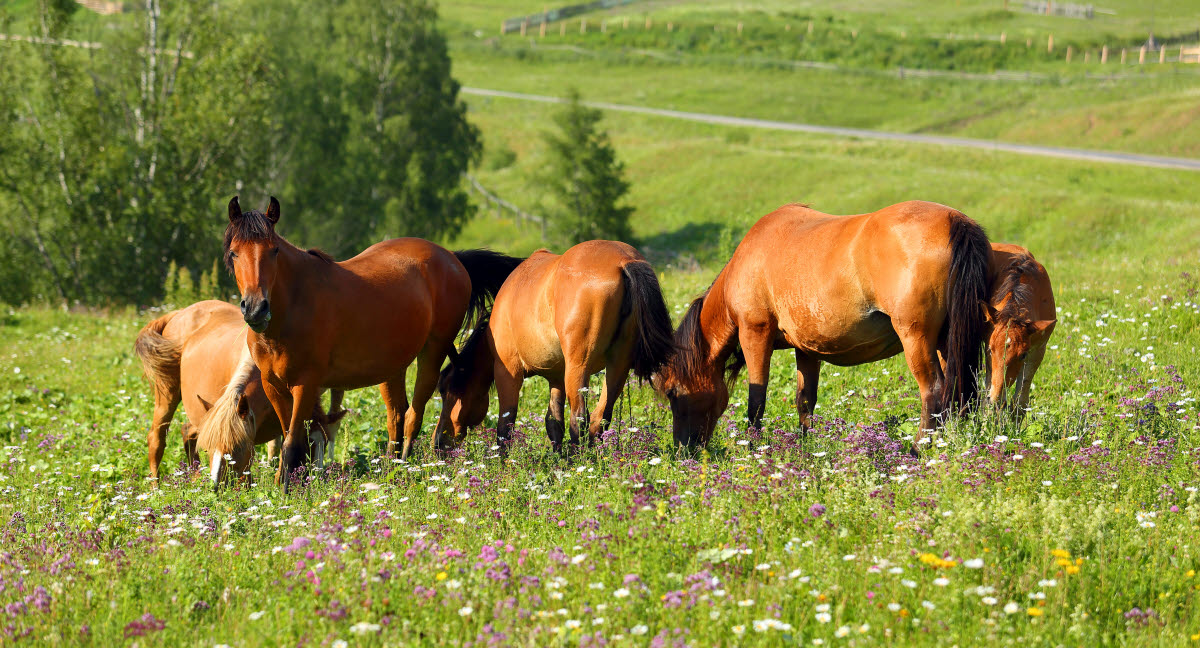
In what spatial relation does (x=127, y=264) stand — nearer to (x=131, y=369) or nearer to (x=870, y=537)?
(x=131, y=369)

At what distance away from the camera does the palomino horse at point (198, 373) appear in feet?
29.8

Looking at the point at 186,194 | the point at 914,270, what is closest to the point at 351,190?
the point at 186,194

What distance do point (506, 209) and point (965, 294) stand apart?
46.2 metres

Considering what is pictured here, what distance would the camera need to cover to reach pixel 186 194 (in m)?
32.0

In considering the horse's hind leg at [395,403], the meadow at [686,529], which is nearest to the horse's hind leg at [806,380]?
the meadow at [686,529]

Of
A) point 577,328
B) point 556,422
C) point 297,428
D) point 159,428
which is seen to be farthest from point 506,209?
point 577,328

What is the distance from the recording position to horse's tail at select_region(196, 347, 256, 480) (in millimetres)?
8578

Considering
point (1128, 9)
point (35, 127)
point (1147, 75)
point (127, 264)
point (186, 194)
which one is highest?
point (1128, 9)

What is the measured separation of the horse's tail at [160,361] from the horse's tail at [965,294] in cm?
813

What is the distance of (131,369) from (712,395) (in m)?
11.3

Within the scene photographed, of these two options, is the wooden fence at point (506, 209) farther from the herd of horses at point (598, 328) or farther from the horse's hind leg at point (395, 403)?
the herd of horses at point (598, 328)

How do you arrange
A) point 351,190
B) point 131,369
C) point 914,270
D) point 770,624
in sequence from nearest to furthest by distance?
point 770,624 → point 914,270 → point 131,369 → point 351,190

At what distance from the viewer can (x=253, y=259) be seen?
7750 millimetres

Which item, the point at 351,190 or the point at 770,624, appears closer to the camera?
the point at 770,624
